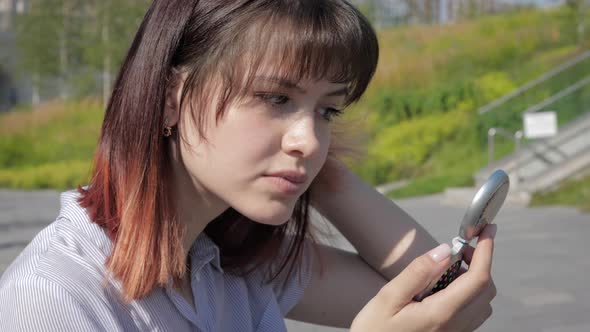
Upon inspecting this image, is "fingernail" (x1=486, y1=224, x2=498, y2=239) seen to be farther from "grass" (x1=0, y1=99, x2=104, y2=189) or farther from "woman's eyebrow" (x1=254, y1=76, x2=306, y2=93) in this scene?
"grass" (x1=0, y1=99, x2=104, y2=189)

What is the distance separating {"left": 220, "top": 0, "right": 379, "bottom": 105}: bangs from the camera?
1.40 meters

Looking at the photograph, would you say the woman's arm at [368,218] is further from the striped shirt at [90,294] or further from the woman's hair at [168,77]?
the woman's hair at [168,77]

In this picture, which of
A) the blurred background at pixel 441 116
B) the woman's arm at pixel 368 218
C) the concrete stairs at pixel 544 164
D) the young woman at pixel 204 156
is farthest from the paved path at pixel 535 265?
A: the concrete stairs at pixel 544 164

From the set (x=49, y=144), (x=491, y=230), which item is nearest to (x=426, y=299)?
(x=491, y=230)

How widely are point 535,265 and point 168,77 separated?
396 cm

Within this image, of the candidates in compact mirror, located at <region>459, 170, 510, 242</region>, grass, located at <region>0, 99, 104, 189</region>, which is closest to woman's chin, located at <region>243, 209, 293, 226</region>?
compact mirror, located at <region>459, 170, 510, 242</region>

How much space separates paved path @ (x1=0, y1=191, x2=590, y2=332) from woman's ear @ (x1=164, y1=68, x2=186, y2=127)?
0.77 meters

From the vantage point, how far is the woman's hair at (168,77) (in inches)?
55.1

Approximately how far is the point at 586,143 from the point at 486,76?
16.9 ft

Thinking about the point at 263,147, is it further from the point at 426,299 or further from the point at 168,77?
the point at 426,299

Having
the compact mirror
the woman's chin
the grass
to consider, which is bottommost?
the grass

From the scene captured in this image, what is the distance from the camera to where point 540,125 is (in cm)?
1010

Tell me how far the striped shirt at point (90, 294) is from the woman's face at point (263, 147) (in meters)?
0.21

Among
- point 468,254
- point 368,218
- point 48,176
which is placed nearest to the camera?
point 468,254
